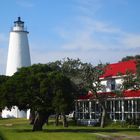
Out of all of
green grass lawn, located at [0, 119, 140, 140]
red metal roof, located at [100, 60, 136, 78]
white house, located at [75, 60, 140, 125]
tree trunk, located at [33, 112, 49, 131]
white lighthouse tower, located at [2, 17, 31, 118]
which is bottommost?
green grass lawn, located at [0, 119, 140, 140]

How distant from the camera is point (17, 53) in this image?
81.9 m

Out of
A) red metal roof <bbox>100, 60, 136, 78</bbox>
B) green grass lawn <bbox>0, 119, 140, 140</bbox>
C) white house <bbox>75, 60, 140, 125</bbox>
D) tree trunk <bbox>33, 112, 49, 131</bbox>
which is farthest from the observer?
red metal roof <bbox>100, 60, 136, 78</bbox>

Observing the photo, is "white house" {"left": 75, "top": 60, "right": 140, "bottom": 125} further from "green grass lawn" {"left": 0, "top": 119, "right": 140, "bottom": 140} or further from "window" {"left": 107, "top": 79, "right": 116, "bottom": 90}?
"green grass lawn" {"left": 0, "top": 119, "right": 140, "bottom": 140}

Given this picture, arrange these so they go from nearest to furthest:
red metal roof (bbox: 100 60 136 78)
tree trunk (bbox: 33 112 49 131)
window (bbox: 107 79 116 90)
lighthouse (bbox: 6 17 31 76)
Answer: tree trunk (bbox: 33 112 49 131)
red metal roof (bbox: 100 60 136 78)
window (bbox: 107 79 116 90)
lighthouse (bbox: 6 17 31 76)

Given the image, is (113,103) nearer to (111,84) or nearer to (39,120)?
(111,84)

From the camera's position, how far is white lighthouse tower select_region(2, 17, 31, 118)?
8156 cm

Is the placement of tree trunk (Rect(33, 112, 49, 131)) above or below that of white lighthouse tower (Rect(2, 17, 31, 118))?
below

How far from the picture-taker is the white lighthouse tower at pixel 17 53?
268 feet

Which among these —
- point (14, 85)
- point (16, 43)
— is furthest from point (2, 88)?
point (16, 43)

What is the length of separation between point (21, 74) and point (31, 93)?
2.38 meters

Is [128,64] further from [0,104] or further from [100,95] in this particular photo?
[0,104]

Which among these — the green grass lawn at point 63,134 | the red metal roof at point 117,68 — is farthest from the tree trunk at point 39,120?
the red metal roof at point 117,68

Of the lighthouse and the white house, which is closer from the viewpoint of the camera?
the white house

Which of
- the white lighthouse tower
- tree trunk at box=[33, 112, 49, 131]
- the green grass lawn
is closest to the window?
the green grass lawn
